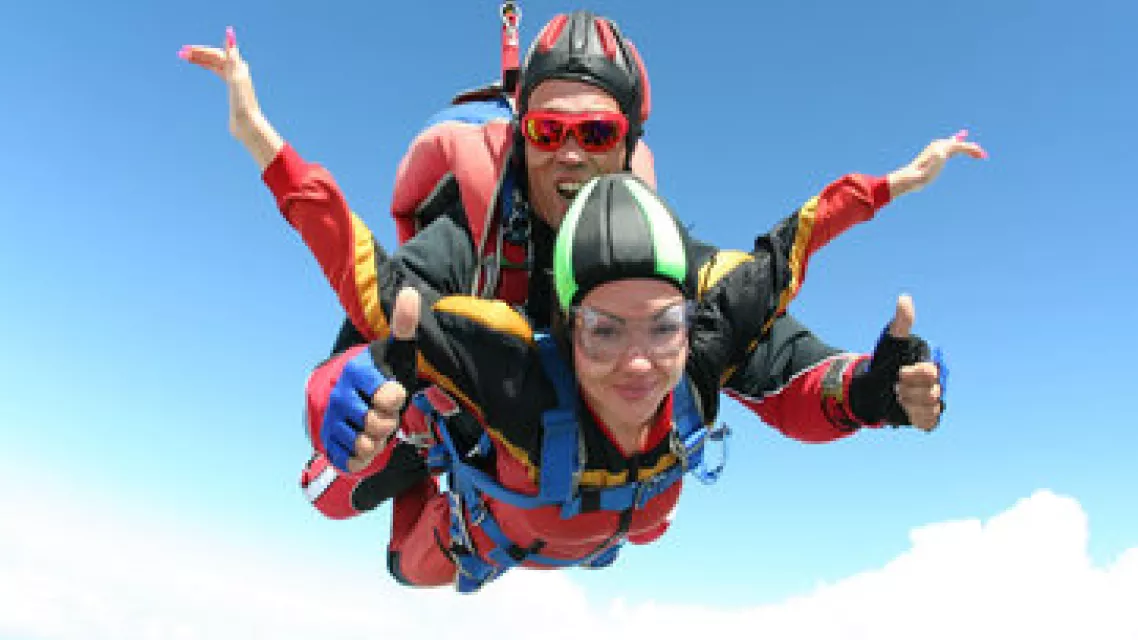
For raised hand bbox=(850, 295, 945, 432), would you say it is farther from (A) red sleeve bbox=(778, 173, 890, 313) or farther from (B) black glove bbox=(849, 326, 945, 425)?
(A) red sleeve bbox=(778, 173, 890, 313)

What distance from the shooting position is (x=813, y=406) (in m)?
3.97

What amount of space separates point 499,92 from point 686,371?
7.33 ft

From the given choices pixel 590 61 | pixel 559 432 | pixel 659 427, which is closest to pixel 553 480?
pixel 559 432

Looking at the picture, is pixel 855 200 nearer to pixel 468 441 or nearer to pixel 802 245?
pixel 802 245

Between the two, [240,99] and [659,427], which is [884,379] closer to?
[659,427]

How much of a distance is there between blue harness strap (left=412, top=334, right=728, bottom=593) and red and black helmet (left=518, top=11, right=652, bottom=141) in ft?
3.75

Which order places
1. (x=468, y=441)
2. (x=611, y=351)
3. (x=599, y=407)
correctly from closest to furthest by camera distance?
(x=611, y=351) → (x=599, y=407) → (x=468, y=441)

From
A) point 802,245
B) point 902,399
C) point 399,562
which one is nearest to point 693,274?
point 802,245

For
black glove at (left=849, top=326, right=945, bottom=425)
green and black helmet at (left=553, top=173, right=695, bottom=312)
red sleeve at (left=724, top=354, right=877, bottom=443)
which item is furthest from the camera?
red sleeve at (left=724, top=354, right=877, bottom=443)

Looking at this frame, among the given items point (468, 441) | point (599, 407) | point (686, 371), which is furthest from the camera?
point (468, 441)

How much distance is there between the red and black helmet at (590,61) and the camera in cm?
392

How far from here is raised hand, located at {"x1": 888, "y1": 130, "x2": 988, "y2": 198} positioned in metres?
3.84

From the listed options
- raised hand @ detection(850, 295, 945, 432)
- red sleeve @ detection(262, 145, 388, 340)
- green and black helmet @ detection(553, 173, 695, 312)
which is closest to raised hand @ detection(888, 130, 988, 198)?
raised hand @ detection(850, 295, 945, 432)

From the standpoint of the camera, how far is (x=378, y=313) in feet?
10.7
